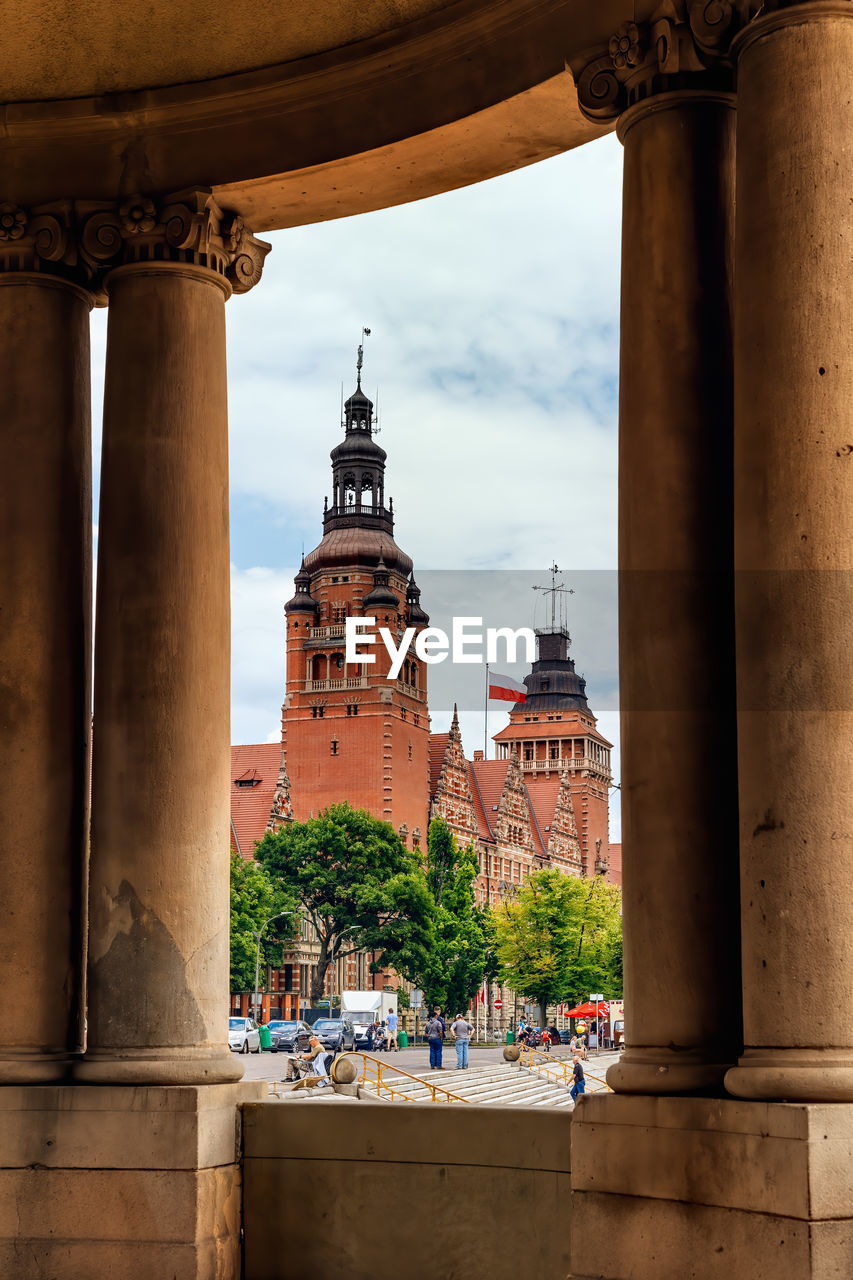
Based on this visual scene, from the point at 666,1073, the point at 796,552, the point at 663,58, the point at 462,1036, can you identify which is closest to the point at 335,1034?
the point at 462,1036

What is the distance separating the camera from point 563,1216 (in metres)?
12.8

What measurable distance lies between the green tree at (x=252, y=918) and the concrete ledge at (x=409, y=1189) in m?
146

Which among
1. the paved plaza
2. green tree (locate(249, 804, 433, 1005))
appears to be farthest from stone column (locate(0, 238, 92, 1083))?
green tree (locate(249, 804, 433, 1005))

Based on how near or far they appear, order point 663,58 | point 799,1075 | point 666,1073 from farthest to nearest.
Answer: point 663,58 < point 666,1073 < point 799,1075

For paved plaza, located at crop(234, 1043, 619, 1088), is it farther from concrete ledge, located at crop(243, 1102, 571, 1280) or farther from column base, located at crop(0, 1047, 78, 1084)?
concrete ledge, located at crop(243, 1102, 571, 1280)

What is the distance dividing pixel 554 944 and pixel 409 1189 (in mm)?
179807

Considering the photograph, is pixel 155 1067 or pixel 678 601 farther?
pixel 155 1067

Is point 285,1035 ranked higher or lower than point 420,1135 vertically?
lower

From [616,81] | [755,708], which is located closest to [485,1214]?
[755,708]

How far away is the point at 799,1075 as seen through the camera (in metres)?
9.95

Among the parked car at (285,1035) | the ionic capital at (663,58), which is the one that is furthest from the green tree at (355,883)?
the ionic capital at (663,58)

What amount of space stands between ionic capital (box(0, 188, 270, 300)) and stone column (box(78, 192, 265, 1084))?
3 centimetres

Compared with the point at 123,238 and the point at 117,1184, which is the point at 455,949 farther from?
the point at 117,1184

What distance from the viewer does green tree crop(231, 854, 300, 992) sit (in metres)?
165
